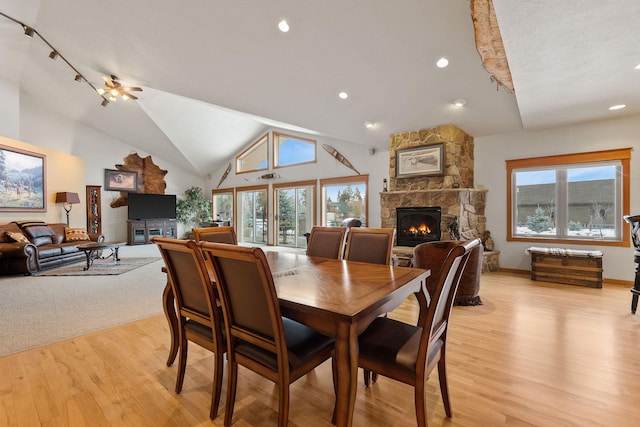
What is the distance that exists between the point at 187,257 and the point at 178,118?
744 cm

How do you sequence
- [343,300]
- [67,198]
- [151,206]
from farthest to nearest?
[151,206]
[67,198]
[343,300]

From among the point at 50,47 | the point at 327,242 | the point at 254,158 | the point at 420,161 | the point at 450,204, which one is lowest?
the point at 327,242

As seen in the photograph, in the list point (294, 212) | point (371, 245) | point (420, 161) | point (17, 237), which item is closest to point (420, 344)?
point (371, 245)

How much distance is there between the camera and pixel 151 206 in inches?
358

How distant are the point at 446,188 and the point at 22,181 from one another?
28.8 ft

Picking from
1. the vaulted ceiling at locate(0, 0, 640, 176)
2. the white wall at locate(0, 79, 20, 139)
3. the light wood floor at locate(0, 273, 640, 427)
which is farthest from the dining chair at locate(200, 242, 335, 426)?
the white wall at locate(0, 79, 20, 139)

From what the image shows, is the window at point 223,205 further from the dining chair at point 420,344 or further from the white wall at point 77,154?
the dining chair at point 420,344

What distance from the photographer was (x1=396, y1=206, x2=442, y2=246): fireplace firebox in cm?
515

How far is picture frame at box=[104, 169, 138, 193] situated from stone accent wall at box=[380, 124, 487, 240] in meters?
8.11

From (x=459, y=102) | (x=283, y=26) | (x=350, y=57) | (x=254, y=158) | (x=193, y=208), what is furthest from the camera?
(x=193, y=208)

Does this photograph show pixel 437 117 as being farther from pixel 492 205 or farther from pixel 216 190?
pixel 216 190

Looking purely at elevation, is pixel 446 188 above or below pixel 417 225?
above

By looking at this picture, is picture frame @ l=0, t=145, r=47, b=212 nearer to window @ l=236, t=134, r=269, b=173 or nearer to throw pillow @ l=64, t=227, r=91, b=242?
throw pillow @ l=64, t=227, r=91, b=242

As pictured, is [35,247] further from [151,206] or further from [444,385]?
[444,385]
